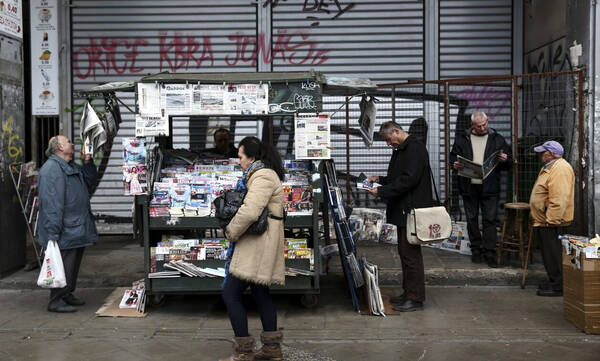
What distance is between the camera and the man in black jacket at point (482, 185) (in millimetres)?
8289

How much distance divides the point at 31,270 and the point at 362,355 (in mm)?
4754

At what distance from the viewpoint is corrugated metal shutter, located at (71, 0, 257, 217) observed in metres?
10.4

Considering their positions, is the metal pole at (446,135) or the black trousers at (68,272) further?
the metal pole at (446,135)

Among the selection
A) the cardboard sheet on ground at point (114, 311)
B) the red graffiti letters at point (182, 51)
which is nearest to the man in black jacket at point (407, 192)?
the cardboard sheet on ground at point (114, 311)

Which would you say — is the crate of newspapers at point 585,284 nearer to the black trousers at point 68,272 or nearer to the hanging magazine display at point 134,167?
the hanging magazine display at point 134,167

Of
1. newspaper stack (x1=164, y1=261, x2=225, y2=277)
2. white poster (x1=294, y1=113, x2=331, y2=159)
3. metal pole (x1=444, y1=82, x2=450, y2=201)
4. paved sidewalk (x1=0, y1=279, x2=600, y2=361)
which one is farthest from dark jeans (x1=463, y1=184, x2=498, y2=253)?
newspaper stack (x1=164, y1=261, x2=225, y2=277)

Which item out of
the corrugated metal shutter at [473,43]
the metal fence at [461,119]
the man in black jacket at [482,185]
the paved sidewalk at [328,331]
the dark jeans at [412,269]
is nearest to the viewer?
the paved sidewalk at [328,331]

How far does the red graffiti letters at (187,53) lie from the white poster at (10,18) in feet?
6.48

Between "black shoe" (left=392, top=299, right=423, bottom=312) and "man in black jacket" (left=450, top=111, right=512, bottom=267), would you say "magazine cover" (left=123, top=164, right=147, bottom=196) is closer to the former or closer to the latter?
"black shoe" (left=392, top=299, right=423, bottom=312)

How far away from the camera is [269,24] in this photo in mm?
10273

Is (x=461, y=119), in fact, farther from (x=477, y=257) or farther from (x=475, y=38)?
(x=477, y=257)

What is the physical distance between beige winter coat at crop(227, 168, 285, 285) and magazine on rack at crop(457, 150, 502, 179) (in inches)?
143

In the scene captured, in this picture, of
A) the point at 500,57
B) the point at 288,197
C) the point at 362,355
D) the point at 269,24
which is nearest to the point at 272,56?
the point at 269,24

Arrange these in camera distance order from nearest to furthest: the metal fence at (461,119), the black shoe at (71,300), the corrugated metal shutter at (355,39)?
the black shoe at (71,300) → the metal fence at (461,119) → the corrugated metal shutter at (355,39)
